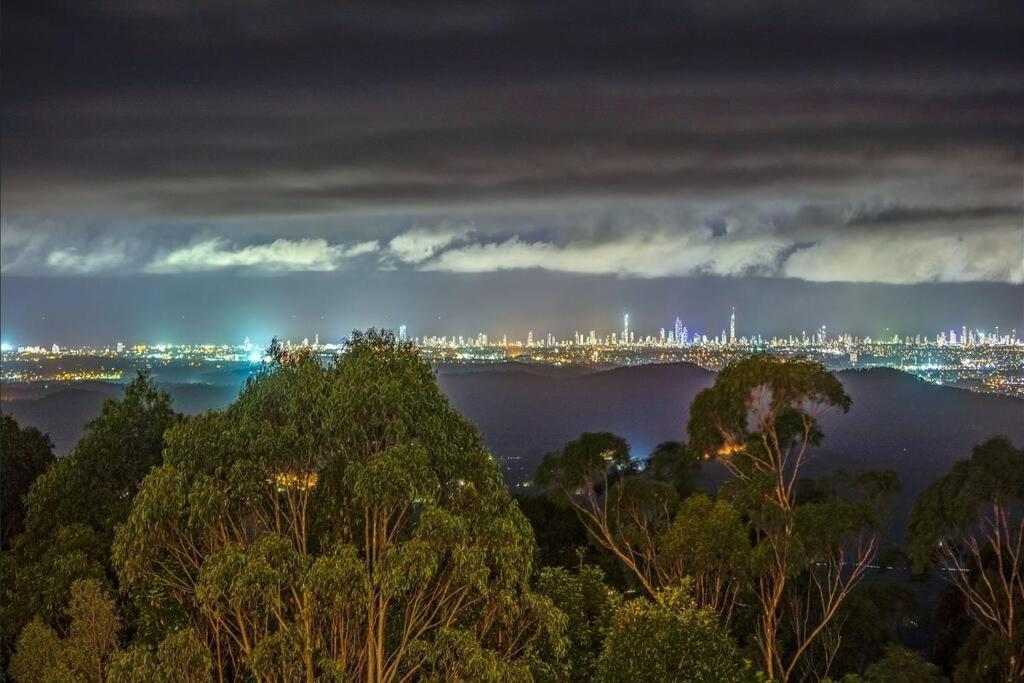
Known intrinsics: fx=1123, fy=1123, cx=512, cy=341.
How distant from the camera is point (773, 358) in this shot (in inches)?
626

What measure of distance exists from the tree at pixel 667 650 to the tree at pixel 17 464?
349 inches

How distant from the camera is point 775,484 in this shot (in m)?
16.3

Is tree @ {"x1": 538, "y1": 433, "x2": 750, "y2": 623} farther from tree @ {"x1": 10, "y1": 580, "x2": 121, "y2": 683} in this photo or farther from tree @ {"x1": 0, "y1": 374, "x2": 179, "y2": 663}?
tree @ {"x1": 10, "y1": 580, "x2": 121, "y2": 683}

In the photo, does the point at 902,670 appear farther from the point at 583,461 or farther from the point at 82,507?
the point at 82,507

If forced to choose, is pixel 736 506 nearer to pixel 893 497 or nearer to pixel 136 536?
pixel 893 497

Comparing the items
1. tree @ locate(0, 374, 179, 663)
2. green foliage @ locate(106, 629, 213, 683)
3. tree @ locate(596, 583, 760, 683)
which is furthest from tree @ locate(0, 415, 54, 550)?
tree @ locate(596, 583, 760, 683)

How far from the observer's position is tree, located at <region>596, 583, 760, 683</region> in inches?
441

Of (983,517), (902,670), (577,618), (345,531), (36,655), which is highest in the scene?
(345,531)

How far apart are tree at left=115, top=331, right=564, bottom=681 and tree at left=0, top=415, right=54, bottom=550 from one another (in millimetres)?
5814

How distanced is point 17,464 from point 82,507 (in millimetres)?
3380

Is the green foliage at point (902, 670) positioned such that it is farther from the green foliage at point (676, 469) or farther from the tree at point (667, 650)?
the green foliage at point (676, 469)

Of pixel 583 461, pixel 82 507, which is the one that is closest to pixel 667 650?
pixel 583 461

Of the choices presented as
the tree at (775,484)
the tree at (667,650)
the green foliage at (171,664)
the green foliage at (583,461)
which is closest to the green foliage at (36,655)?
the green foliage at (171,664)

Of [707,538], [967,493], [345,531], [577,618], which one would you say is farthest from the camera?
[707,538]
